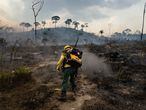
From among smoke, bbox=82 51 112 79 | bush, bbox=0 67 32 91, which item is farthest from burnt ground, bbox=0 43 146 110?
bush, bbox=0 67 32 91

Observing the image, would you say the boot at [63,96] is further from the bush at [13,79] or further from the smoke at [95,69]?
the smoke at [95,69]

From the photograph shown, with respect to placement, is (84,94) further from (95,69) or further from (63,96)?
(95,69)

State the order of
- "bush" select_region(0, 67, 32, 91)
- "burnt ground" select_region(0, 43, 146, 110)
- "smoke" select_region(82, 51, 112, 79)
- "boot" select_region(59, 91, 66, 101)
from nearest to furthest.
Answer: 1. "burnt ground" select_region(0, 43, 146, 110)
2. "boot" select_region(59, 91, 66, 101)
3. "bush" select_region(0, 67, 32, 91)
4. "smoke" select_region(82, 51, 112, 79)

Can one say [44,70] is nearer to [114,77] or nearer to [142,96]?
[114,77]

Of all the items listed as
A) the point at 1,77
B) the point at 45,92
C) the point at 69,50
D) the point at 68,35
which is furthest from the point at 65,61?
the point at 68,35

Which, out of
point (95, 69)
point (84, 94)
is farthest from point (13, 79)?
point (95, 69)

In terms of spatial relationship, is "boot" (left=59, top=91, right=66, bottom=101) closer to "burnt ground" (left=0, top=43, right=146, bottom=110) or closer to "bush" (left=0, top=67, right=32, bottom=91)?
"burnt ground" (left=0, top=43, right=146, bottom=110)

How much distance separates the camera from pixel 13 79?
15102 millimetres

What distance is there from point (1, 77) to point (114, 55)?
12.5 metres

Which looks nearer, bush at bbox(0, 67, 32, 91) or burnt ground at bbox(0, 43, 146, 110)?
burnt ground at bbox(0, 43, 146, 110)

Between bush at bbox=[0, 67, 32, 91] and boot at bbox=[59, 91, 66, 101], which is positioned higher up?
bush at bbox=[0, 67, 32, 91]

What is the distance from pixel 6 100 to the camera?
1288cm

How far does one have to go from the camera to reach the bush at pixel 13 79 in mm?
14523

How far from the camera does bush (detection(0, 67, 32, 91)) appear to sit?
14523 mm
